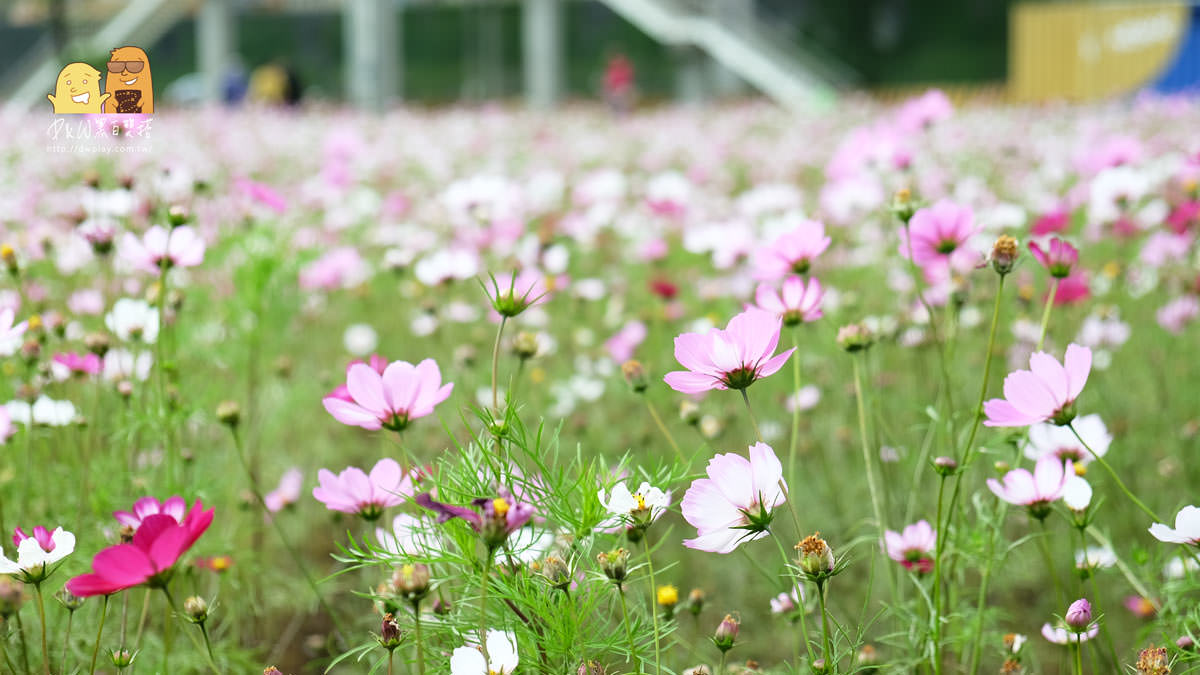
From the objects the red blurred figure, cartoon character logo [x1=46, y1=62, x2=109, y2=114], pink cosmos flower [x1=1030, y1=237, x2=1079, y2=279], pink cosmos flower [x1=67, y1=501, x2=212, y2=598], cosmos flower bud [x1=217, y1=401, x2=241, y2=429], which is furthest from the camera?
the red blurred figure

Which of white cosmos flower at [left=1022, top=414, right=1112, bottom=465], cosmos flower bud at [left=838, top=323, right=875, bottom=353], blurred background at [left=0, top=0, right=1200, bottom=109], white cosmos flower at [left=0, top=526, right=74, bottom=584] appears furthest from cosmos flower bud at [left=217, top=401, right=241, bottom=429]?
blurred background at [left=0, top=0, right=1200, bottom=109]

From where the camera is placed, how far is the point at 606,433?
5.18ft

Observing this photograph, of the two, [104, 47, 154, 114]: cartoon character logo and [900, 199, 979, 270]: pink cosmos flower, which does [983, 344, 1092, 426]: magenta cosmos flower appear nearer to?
[900, 199, 979, 270]: pink cosmos flower

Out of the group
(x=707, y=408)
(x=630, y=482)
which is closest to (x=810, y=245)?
(x=630, y=482)

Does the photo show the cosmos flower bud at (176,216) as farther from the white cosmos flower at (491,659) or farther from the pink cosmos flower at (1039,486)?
the pink cosmos flower at (1039,486)

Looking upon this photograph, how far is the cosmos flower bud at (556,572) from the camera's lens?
535mm

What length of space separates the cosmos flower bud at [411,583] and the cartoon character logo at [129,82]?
1.23 metres

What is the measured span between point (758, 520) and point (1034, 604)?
800 mm

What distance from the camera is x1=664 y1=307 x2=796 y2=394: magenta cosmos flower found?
0.55 metres

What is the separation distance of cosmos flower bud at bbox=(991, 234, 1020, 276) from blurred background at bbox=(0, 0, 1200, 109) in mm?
2173

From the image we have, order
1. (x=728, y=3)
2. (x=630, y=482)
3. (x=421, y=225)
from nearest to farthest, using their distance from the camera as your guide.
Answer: (x=630, y=482) < (x=421, y=225) < (x=728, y=3)

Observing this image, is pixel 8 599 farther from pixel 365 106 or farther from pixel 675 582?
pixel 365 106

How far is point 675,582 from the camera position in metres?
1.19

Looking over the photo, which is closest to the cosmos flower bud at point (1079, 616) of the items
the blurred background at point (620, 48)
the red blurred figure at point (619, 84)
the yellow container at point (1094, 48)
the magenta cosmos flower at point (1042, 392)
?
the magenta cosmos flower at point (1042, 392)
